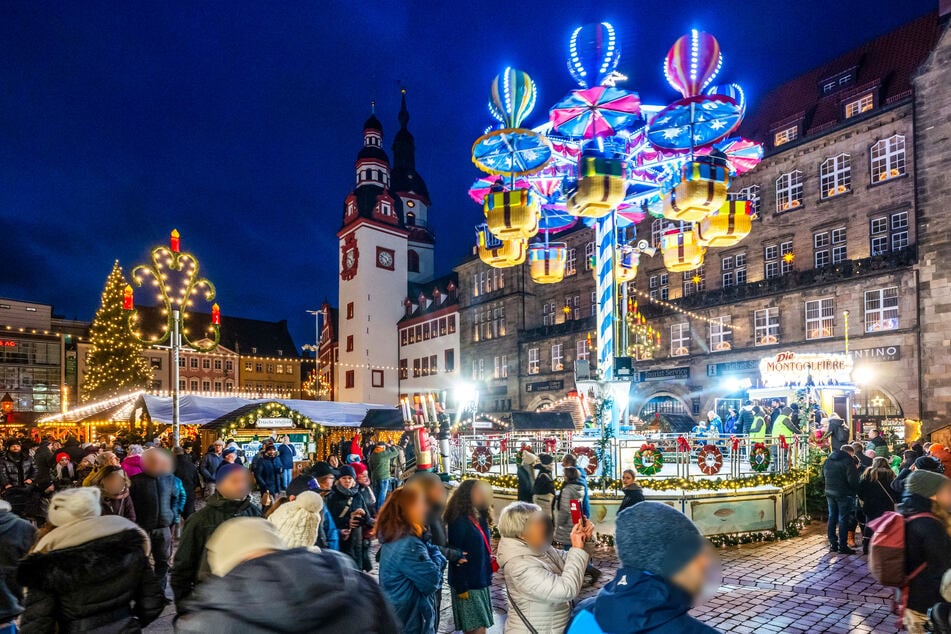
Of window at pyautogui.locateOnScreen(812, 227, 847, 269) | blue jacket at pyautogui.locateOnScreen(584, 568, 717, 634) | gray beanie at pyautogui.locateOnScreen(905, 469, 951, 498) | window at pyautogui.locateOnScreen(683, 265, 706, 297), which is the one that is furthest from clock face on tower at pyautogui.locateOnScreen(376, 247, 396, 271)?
blue jacket at pyautogui.locateOnScreen(584, 568, 717, 634)

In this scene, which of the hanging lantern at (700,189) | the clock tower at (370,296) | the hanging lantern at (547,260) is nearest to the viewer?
the hanging lantern at (700,189)

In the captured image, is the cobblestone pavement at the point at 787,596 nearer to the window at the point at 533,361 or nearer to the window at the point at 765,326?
the window at the point at 765,326

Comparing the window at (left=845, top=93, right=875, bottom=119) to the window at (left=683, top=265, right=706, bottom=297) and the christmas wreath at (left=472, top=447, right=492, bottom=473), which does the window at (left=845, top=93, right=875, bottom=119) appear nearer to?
the window at (left=683, top=265, right=706, bottom=297)

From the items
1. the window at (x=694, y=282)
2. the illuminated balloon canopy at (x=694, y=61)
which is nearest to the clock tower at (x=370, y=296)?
the window at (x=694, y=282)

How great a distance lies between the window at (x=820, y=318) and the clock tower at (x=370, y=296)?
35.7 metres

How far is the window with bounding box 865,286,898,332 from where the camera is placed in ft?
79.9

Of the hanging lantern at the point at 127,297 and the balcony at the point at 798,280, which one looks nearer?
the hanging lantern at the point at 127,297

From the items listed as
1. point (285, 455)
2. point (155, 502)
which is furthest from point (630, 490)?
point (285, 455)

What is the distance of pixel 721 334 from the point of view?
3030cm

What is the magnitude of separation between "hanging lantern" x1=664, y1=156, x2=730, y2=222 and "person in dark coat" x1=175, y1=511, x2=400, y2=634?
10.2m

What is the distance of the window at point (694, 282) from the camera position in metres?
32.1

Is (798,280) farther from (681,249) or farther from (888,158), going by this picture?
(681,249)

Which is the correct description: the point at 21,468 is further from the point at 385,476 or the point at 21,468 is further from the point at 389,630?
the point at 389,630

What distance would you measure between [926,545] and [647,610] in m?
3.51
